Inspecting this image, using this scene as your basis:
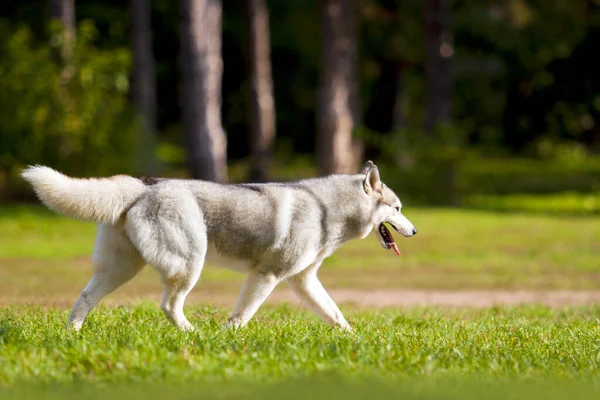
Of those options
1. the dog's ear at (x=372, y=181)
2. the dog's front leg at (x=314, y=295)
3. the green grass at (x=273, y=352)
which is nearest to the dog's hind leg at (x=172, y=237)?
the green grass at (x=273, y=352)

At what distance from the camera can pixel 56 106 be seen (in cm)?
2786

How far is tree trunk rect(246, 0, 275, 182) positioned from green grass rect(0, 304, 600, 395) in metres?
22.6

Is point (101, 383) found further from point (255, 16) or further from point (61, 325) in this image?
point (255, 16)

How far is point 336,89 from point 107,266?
23310 mm

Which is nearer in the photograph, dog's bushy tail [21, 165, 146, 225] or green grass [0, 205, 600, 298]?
dog's bushy tail [21, 165, 146, 225]

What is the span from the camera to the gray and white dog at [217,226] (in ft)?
29.7

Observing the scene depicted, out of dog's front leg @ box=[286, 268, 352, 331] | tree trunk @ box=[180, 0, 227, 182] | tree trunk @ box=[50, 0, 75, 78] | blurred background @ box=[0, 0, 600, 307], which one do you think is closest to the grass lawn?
dog's front leg @ box=[286, 268, 352, 331]

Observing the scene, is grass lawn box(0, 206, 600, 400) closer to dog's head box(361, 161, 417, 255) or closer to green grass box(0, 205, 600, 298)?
dog's head box(361, 161, 417, 255)

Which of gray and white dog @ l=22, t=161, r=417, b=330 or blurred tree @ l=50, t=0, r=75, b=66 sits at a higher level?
blurred tree @ l=50, t=0, r=75, b=66

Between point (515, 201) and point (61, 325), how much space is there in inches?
972

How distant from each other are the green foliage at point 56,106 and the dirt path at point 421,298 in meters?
11.9

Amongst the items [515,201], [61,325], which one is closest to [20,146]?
[515,201]

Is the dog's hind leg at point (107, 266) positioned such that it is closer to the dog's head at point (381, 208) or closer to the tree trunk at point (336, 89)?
the dog's head at point (381, 208)

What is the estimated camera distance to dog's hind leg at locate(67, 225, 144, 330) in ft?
30.3
